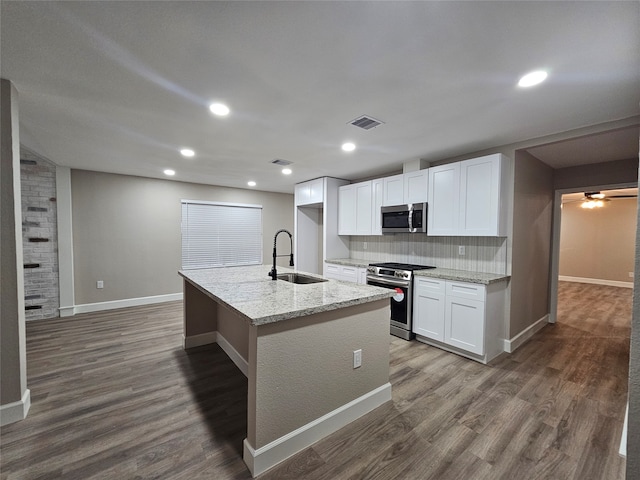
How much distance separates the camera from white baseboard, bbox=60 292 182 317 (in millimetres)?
4303

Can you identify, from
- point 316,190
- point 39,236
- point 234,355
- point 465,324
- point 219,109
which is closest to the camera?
point 219,109

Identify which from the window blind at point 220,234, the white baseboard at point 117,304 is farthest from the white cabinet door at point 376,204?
the white baseboard at point 117,304

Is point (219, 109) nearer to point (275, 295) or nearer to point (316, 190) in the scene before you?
point (275, 295)

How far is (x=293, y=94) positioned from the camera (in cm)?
200

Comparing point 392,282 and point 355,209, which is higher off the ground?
point 355,209

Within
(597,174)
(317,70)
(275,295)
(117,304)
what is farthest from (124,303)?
(597,174)

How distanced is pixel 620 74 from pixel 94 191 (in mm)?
6397

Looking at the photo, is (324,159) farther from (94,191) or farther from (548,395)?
(94,191)

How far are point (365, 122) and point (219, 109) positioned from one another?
1289 mm

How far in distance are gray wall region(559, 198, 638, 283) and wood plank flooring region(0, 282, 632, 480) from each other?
17.5ft

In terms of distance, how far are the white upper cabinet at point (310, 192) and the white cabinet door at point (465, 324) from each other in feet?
9.25

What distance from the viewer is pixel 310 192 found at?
515 cm

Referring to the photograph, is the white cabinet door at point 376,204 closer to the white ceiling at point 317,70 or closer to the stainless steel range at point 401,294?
the stainless steel range at point 401,294

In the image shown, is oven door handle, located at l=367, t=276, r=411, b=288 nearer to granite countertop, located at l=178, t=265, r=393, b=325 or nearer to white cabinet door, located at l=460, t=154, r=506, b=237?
white cabinet door, located at l=460, t=154, r=506, b=237
